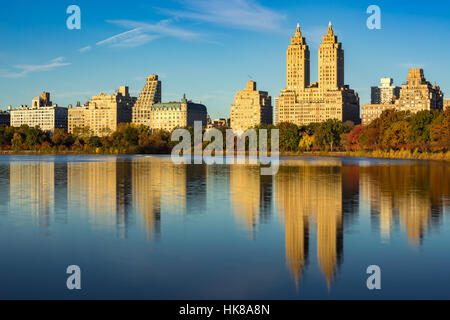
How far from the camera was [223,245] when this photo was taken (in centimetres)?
1623

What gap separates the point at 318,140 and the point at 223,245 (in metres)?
139

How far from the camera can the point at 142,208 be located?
2397 cm

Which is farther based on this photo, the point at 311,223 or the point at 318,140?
the point at 318,140

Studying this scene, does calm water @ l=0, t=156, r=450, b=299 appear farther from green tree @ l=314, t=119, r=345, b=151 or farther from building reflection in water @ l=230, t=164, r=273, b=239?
green tree @ l=314, t=119, r=345, b=151

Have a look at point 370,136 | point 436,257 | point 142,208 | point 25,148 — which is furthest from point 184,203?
point 25,148

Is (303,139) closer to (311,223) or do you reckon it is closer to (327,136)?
(327,136)

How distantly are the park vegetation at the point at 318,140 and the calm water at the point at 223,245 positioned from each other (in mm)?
78209

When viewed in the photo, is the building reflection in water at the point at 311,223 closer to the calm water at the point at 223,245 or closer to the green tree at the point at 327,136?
the calm water at the point at 223,245

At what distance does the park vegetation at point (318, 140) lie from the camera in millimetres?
104500

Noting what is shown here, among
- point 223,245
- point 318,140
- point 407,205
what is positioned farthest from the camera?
point 318,140

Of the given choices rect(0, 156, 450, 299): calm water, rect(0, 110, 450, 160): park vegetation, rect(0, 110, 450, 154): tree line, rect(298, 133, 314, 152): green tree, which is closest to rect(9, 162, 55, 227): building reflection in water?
rect(0, 156, 450, 299): calm water

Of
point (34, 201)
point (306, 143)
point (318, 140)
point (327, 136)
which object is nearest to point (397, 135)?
point (327, 136)
